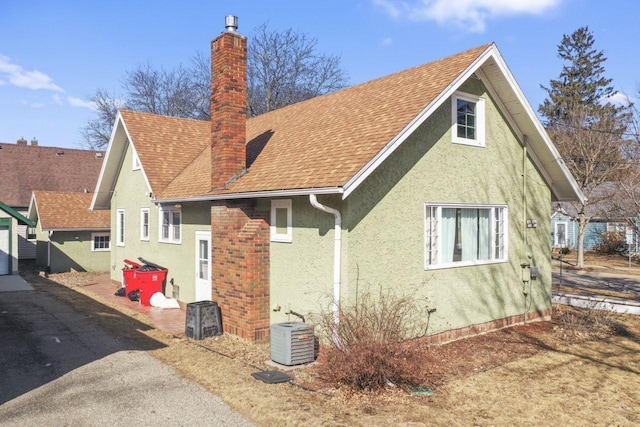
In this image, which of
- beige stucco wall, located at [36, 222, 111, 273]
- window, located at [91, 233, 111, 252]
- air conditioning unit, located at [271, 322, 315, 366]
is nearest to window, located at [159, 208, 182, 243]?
air conditioning unit, located at [271, 322, 315, 366]

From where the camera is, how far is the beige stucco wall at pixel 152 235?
13445 mm

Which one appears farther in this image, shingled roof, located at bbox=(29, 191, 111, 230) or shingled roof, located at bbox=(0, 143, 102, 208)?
shingled roof, located at bbox=(0, 143, 102, 208)

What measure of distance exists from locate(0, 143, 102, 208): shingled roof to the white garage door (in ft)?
32.9

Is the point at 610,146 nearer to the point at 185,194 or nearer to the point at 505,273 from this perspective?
the point at 505,273

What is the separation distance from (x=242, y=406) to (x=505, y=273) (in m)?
7.31

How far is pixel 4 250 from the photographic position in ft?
70.6

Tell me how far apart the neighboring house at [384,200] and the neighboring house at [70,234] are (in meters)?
13.1

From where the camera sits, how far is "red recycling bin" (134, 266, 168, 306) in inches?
574

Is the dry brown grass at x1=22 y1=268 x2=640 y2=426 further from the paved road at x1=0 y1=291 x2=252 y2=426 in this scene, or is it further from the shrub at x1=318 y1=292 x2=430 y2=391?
the paved road at x1=0 y1=291 x2=252 y2=426

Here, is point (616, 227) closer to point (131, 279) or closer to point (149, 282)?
point (149, 282)

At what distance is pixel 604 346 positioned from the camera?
10078 mm

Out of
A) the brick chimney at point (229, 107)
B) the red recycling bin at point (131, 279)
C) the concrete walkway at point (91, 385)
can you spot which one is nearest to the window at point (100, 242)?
the red recycling bin at point (131, 279)

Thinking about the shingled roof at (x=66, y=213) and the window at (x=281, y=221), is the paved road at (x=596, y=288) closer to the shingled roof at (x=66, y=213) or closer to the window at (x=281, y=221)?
the window at (x=281, y=221)

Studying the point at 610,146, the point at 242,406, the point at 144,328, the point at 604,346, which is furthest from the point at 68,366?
the point at 610,146
